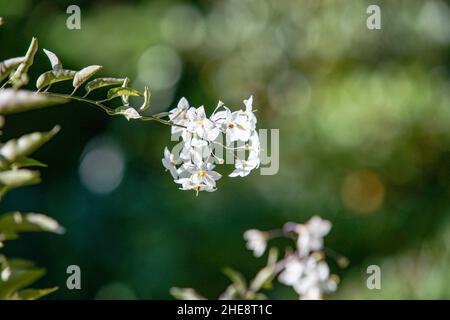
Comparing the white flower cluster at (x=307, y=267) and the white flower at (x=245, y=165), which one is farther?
the white flower cluster at (x=307, y=267)

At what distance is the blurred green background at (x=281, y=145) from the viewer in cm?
288

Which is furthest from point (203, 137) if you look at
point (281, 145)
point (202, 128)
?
point (281, 145)

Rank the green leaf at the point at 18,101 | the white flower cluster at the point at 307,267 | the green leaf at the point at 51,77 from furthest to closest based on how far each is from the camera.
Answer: the white flower cluster at the point at 307,267
the green leaf at the point at 51,77
the green leaf at the point at 18,101

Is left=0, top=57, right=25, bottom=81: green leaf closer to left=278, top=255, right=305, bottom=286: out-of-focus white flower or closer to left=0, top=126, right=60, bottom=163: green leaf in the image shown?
left=0, top=126, right=60, bottom=163: green leaf

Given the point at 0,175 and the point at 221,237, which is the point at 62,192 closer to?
the point at 221,237

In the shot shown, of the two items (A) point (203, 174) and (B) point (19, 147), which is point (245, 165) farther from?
(B) point (19, 147)

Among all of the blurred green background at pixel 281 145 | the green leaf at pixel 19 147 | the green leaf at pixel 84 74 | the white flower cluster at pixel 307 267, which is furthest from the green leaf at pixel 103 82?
the blurred green background at pixel 281 145

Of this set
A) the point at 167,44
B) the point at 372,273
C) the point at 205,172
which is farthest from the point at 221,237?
the point at 205,172

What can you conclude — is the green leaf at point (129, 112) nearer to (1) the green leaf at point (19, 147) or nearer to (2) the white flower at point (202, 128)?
(2) the white flower at point (202, 128)

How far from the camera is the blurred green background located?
288cm

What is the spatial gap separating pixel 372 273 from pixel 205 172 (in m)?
2.10

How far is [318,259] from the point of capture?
0.97 m

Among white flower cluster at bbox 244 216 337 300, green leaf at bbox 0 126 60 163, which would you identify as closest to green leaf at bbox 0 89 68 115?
green leaf at bbox 0 126 60 163

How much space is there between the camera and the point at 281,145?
2.92 metres
